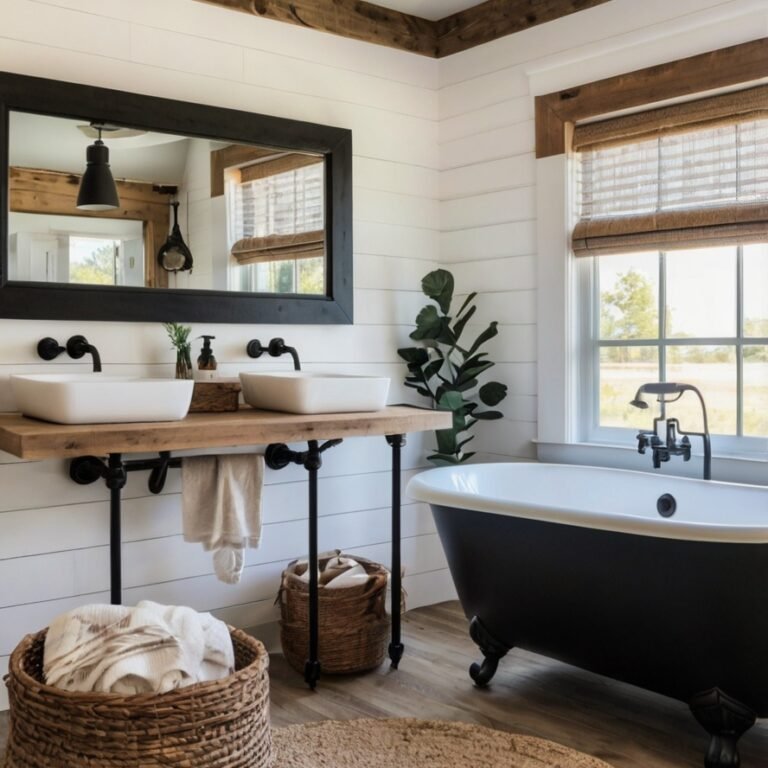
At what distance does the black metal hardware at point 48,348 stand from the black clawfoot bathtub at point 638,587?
124 centimetres

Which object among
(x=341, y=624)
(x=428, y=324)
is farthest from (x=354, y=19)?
(x=341, y=624)

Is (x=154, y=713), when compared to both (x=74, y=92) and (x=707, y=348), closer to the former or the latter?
(x=74, y=92)

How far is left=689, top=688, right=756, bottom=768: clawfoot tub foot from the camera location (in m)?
2.37

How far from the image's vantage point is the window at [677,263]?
3.17m

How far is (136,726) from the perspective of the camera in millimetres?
1904

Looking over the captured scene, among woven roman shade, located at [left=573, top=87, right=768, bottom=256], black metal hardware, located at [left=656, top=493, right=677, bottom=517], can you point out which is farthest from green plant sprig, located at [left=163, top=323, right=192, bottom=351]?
black metal hardware, located at [left=656, top=493, right=677, bottom=517]

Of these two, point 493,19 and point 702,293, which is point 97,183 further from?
point 702,293

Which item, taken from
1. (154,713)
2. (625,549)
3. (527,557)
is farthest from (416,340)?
(154,713)

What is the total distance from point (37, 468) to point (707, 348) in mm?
2374

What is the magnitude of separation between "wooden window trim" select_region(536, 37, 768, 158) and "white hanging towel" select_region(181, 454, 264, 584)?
1.79 metres

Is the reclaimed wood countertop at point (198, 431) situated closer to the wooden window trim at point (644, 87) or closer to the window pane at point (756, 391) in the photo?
the window pane at point (756, 391)

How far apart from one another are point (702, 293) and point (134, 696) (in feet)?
7.99

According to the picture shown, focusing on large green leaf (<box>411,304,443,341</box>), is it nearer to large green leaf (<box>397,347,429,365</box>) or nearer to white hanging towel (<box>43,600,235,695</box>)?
large green leaf (<box>397,347,429,365</box>)

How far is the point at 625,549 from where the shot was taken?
8.06 feet
